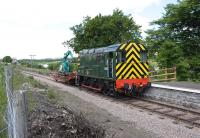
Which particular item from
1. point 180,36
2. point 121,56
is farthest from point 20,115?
point 180,36

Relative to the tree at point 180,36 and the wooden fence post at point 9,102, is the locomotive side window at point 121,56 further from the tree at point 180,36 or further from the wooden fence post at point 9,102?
the tree at point 180,36

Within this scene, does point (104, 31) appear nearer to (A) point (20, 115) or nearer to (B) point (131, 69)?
(B) point (131, 69)

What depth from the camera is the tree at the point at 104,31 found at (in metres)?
44.8

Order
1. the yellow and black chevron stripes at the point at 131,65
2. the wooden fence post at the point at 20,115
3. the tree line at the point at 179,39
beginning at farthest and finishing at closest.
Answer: the tree line at the point at 179,39, the yellow and black chevron stripes at the point at 131,65, the wooden fence post at the point at 20,115

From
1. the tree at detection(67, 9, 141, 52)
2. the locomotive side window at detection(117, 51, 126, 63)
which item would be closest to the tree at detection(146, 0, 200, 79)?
the tree at detection(67, 9, 141, 52)

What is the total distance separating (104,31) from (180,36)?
14182 mm

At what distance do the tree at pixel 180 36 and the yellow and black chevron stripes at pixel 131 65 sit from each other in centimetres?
1106

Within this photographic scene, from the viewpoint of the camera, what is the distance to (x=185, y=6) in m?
31.4

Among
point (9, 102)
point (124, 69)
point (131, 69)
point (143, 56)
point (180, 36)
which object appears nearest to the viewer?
point (9, 102)

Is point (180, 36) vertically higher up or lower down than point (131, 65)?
higher up

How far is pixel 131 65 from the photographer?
18.8 meters

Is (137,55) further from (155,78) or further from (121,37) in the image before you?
(121,37)

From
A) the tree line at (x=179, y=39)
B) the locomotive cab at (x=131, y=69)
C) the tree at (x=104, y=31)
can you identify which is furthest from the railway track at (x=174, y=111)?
the tree at (x=104, y=31)

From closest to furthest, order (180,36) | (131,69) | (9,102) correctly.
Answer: (9,102) < (131,69) < (180,36)
